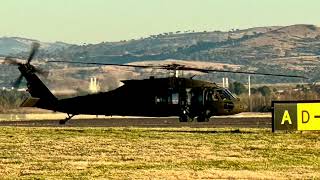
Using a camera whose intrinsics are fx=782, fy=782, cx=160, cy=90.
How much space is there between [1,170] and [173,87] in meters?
25.2

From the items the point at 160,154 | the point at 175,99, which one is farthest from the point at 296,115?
the point at 160,154

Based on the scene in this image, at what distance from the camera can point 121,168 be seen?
2709 centimetres

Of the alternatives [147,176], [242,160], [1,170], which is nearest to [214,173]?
[147,176]

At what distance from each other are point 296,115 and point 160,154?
14060mm

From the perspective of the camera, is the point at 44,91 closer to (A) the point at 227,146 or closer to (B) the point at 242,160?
(A) the point at 227,146

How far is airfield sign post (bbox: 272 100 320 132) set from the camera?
43188 mm

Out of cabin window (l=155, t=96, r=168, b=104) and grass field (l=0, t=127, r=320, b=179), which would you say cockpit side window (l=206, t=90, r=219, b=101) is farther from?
grass field (l=0, t=127, r=320, b=179)

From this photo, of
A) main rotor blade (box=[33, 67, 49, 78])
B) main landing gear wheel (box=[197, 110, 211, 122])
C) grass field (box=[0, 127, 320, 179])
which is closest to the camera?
grass field (box=[0, 127, 320, 179])

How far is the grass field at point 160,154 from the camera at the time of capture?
2572cm

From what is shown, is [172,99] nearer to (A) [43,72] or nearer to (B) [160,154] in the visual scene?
(A) [43,72]

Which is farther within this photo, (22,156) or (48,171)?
(22,156)

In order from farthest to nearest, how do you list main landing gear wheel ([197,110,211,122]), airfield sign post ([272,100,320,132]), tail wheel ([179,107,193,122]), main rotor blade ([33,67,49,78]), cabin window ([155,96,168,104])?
main rotor blade ([33,67,49,78]) < main landing gear wheel ([197,110,211,122]) < cabin window ([155,96,168,104]) < tail wheel ([179,107,193,122]) < airfield sign post ([272,100,320,132])

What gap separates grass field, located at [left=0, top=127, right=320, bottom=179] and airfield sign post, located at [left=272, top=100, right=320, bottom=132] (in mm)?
859

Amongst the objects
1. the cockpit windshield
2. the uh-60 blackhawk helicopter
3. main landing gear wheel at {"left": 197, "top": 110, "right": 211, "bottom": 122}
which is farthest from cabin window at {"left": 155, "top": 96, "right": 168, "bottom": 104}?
the cockpit windshield
